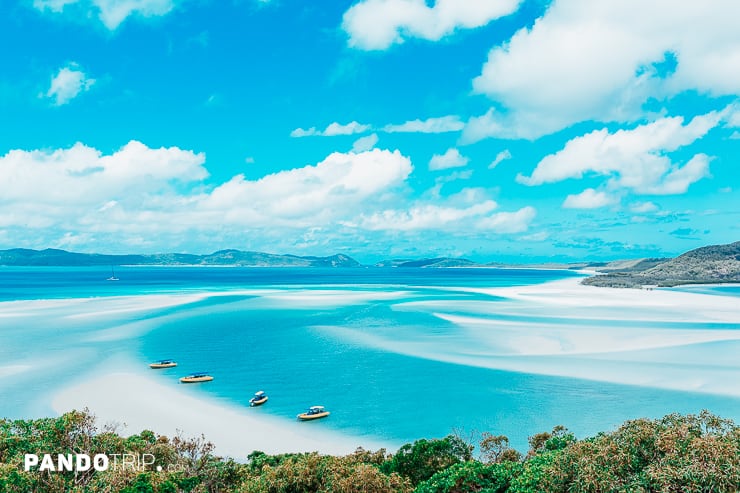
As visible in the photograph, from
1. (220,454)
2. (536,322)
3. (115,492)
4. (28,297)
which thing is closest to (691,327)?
(536,322)

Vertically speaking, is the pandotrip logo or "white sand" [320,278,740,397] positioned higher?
the pandotrip logo

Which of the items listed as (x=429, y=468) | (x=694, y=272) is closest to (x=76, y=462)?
(x=429, y=468)

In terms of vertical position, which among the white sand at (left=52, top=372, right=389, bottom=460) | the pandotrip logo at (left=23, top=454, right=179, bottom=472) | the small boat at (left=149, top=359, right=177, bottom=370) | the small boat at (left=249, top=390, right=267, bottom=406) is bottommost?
the white sand at (left=52, top=372, right=389, bottom=460)

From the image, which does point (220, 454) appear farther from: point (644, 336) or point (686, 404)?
point (644, 336)

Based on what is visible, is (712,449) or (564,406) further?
(564,406)

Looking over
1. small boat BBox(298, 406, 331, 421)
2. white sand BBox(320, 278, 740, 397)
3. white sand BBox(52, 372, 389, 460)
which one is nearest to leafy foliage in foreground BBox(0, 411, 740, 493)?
white sand BBox(52, 372, 389, 460)

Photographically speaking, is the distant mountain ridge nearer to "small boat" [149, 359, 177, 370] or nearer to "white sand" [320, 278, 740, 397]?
"white sand" [320, 278, 740, 397]
